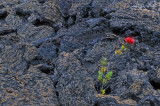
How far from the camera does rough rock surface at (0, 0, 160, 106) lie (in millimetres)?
3520

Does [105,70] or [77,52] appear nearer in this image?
[105,70]

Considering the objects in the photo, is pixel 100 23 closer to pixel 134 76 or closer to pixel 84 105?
pixel 134 76

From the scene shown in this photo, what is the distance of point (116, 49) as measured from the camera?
13.9 ft

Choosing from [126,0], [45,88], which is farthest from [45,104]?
[126,0]

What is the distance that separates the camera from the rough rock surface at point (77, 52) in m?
3.52

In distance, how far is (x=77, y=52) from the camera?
430 cm

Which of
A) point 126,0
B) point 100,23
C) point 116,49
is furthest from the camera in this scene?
point 126,0

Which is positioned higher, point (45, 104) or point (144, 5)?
point (144, 5)

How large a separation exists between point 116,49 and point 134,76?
0.84 meters

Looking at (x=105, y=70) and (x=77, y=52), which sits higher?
(x=77, y=52)

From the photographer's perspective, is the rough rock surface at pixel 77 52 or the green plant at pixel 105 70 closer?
the rough rock surface at pixel 77 52

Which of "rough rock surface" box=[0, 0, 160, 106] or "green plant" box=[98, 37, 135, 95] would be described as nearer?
"rough rock surface" box=[0, 0, 160, 106]

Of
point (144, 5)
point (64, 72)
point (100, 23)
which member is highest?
point (144, 5)

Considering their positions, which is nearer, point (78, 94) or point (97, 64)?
point (78, 94)
